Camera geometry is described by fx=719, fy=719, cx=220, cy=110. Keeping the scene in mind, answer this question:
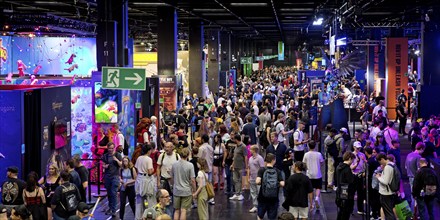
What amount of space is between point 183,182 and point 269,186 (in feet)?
4.80

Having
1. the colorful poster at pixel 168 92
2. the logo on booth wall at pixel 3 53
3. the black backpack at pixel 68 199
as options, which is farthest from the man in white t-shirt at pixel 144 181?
the colorful poster at pixel 168 92

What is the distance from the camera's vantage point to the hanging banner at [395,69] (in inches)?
1326

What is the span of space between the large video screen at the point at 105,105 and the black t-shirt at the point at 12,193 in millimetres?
6478

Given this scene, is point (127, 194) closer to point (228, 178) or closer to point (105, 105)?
point (228, 178)

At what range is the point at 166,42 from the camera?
28.3m

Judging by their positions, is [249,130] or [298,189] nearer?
[298,189]

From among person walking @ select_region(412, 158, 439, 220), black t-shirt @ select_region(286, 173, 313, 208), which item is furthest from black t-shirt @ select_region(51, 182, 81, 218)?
person walking @ select_region(412, 158, 439, 220)

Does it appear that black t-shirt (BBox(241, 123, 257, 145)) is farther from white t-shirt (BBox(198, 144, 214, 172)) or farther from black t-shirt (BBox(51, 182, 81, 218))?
black t-shirt (BBox(51, 182, 81, 218))

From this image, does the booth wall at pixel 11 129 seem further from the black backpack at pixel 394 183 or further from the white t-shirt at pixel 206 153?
the black backpack at pixel 394 183

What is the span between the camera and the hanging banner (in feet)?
111

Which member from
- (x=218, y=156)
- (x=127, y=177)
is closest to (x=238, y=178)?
(x=218, y=156)

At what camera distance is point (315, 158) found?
1386 centimetres

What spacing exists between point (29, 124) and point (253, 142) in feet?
22.5

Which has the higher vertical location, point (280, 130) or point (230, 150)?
point (280, 130)
